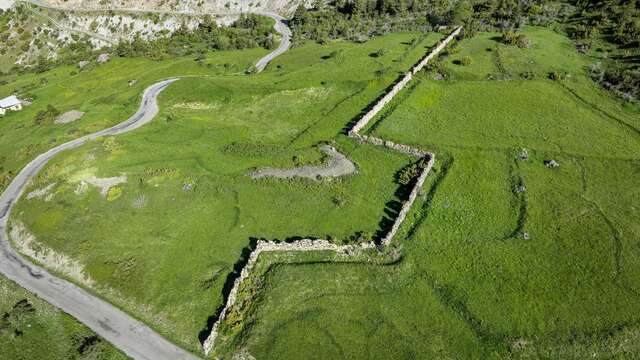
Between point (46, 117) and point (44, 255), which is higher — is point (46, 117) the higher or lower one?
the higher one

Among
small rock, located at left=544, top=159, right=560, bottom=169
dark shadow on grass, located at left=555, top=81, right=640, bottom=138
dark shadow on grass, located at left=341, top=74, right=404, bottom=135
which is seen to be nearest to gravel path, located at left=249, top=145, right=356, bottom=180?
dark shadow on grass, located at left=341, top=74, right=404, bottom=135

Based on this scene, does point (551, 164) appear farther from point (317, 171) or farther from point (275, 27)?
point (275, 27)

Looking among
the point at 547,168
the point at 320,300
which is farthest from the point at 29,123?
the point at 547,168

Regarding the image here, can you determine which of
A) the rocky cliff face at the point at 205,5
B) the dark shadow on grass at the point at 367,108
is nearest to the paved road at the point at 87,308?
the dark shadow on grass at the point at 367,108

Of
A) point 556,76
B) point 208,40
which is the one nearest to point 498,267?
point 556,76

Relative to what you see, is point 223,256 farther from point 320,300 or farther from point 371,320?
point 371,320

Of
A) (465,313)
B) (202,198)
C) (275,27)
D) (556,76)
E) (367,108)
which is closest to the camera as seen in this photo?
(465,313)
